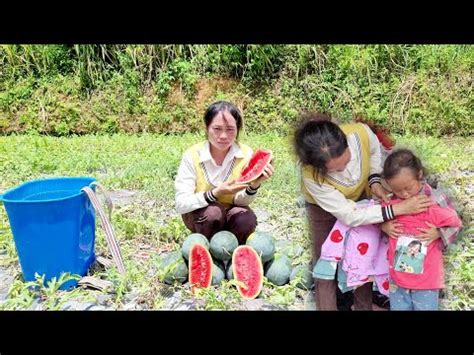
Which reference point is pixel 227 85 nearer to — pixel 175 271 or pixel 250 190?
pixel 250 190

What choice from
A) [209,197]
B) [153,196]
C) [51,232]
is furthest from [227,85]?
[51,232]

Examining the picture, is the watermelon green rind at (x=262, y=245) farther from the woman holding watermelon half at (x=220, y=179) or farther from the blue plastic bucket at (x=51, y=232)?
the blue plastic bucket at (x=51, y=232)

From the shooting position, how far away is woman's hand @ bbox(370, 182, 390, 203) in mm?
2558

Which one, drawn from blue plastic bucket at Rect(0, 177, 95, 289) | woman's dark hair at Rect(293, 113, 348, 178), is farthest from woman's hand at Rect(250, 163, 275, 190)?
blue plastic bucket at Rect(0, 177, 95, 289)

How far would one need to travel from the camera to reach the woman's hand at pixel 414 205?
240 centimetres

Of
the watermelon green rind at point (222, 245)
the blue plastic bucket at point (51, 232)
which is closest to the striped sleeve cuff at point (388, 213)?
the watermelon green rind at point (222, 245)

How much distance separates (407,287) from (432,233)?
0.26 m

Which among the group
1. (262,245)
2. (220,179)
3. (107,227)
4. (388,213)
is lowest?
(262,245)

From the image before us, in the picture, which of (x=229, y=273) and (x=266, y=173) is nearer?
(x=266, y=173)

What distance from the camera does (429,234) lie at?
2.41 meters

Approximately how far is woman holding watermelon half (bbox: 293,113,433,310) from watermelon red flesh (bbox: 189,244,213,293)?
576 mm

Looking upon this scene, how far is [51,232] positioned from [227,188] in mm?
936

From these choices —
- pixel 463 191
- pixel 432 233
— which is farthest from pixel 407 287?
pixel 463 191

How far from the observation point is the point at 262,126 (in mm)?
6117
